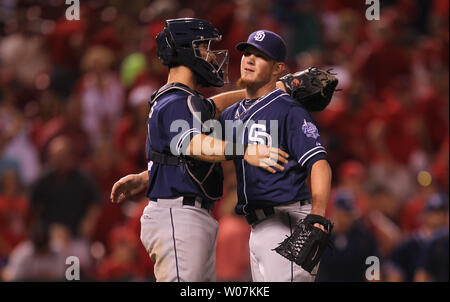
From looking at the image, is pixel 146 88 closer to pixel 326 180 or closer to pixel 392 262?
pixel 392 262

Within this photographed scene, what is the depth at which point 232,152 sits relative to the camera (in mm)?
4164

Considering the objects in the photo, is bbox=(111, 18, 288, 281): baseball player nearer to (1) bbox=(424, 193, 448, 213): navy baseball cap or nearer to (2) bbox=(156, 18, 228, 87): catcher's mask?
(2) bbox=(156, 18, 228, 87): catcher's mask

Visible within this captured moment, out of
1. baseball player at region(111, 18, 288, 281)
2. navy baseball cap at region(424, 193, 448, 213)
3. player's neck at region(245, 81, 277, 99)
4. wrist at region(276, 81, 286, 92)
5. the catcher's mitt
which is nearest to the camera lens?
baseball player at region(111, 18, 288, 281)

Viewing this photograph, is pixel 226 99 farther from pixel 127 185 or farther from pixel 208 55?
pixel 127 185

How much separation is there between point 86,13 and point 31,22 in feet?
2.68

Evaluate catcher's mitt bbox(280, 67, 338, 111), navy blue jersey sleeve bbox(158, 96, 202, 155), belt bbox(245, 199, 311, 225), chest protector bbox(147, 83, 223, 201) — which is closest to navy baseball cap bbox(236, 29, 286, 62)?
catcher's mitt bbox(280, 67, 338, 111)

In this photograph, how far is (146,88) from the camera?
9383 millimetres

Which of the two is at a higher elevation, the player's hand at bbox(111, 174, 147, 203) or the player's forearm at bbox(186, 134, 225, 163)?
the player's forearm at bbox(186, 134, 225, 163)

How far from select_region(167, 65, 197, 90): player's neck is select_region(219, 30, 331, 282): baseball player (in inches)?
10.5

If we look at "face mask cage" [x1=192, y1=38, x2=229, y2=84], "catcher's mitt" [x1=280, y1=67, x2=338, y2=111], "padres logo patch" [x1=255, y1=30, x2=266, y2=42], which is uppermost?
"padres logo patch" [x1=255, y1=30, x2=266, y2=42]

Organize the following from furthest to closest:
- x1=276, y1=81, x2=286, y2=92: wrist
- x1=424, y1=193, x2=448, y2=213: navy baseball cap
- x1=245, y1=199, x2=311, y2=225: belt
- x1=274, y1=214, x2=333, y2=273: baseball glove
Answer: x1=424, y1=193, x2=448, y2=213: navy baseball cap, x1=276, y1=81, x2=286, y2=92: wrist, x1=245, y1=199, x2=311, y2=225: belt, x1=274, y1=214, x2=333, y2=273: baseball glove

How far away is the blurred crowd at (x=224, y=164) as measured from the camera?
7.64 m

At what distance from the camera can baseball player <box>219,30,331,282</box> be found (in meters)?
4.35
